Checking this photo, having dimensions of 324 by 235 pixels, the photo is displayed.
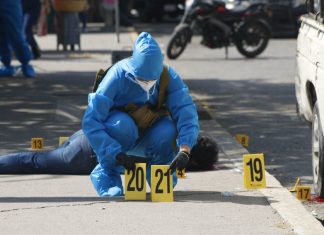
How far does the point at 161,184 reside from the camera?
8.07m

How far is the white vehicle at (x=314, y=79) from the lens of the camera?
8617mm

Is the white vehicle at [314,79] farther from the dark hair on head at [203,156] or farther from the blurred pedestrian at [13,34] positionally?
the blurred pedestrian at [13,34]

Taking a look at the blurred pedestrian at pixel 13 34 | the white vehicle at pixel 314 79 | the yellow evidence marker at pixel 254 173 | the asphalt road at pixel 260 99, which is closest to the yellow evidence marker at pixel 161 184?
the yellow evidence marker at pixel 254 173

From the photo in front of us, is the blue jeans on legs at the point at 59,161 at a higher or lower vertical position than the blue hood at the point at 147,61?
lower

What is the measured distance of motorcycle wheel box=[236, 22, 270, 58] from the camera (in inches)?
943

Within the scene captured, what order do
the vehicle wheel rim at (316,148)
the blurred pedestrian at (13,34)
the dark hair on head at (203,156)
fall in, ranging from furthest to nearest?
the blurred pedestrian at (13,34) < the dark hair on head at (203,156) < the vehicle wheel rim at (316,148)

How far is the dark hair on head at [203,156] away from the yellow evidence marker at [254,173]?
49.7 inches

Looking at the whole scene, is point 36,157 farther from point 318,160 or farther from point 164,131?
point 318,160

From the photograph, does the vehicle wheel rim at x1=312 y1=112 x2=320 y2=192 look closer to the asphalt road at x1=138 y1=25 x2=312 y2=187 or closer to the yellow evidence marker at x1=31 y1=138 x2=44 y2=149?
the asphalt road at x1=138 y1=25 x2=312 y2=187

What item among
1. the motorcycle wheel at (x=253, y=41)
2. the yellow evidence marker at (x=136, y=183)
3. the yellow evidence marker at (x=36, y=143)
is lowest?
the motorcycle wheel at (x=253, y=41)

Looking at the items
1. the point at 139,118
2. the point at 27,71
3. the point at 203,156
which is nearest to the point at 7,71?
the point at 27,71

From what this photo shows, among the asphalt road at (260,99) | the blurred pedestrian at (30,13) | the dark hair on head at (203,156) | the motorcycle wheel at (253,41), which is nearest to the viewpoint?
the dark hair on head at (203,156)

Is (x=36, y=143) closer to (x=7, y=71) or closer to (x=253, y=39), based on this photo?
(x=7, y=71)

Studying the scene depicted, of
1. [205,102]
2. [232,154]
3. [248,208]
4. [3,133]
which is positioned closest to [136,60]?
[248,208]
